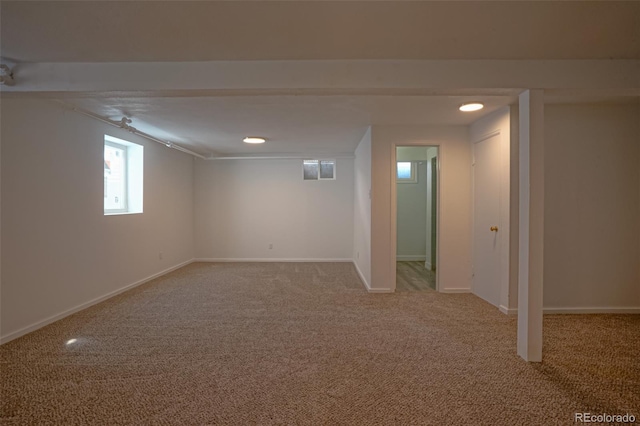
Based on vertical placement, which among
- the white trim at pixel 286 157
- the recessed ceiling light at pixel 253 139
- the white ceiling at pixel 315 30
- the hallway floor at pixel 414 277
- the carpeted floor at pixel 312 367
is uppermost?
the recessed ceiling light at pixel 253 139

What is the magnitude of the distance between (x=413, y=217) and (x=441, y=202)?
9.48 ft

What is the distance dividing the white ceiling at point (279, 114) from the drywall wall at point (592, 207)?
98cm

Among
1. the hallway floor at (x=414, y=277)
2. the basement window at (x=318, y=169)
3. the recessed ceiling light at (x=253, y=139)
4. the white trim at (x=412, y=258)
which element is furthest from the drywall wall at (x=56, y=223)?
the white trim at (x=412, y=258)

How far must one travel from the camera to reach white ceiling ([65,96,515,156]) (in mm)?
3469

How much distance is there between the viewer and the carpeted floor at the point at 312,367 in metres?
2.02

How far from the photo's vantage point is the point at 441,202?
15.5 ft

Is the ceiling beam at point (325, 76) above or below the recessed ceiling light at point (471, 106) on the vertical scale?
below

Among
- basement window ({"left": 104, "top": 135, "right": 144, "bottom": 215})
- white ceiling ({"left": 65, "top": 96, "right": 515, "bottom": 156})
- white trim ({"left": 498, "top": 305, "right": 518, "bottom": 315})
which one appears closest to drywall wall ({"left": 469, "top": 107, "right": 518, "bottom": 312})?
white trim ({"left": 498, "top": 305, "right": 518, "bottom": 315})

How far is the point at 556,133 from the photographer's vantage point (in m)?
3.84

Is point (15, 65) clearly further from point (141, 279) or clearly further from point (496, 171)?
point (496, 171)

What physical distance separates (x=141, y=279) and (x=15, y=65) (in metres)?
3.55

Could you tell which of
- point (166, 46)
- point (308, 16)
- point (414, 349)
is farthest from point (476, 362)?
point (166, 46)

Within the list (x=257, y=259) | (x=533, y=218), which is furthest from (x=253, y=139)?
(x=533, y=218)

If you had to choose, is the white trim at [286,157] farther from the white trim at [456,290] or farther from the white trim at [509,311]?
the white trim at [509,311]
